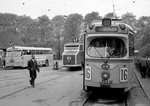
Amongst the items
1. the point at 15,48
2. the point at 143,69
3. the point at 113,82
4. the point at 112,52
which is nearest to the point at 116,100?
the point at 113,82

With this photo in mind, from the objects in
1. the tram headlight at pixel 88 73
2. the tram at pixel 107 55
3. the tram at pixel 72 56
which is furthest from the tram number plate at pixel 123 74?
the tram at pixel 72 56

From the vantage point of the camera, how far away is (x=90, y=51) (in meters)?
13.7

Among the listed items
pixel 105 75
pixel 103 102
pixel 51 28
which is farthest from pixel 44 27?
pixel 103 102

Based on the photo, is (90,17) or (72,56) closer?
(72,56)

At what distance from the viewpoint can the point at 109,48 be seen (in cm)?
1333

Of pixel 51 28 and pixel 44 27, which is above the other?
pixel 44 27

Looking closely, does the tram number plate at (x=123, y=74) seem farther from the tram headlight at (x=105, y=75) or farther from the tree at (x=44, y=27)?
the tree at (x=44, y=27)

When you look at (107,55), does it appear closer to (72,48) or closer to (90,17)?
(72,48)

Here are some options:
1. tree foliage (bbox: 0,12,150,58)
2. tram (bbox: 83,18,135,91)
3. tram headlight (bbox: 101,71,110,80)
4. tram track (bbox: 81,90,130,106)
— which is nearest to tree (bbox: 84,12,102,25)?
tree foliage (bbox: 0,12,150,58)

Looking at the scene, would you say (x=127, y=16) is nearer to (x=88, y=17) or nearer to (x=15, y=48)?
(x=88, y=17)

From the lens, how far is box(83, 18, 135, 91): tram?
12.9 m

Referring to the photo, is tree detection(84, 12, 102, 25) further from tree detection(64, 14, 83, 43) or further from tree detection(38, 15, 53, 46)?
tree detection(38, 15, 53, 46)

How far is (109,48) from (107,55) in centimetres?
34

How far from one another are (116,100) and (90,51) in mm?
2441
